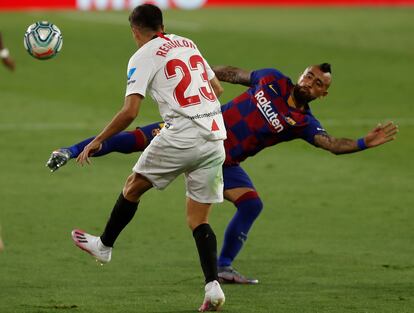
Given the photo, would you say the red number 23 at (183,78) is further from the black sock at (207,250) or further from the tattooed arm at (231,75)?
the tattooed arm at (231,75)

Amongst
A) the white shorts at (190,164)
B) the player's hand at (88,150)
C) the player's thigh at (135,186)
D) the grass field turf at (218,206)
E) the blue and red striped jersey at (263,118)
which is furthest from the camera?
the blue and red striped jersey at (263,118)

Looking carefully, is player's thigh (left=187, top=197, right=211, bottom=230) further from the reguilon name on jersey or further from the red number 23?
the reguilon name on jersey

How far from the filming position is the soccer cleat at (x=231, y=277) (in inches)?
404

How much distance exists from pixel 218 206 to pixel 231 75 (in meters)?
4.01

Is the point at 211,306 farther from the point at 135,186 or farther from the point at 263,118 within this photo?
the point at 263,118

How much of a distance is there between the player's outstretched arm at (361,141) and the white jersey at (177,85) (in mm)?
1210

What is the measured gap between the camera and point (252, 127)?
34.3 ft

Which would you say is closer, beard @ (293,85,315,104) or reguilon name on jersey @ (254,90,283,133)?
beard @ (293,85,315,104)

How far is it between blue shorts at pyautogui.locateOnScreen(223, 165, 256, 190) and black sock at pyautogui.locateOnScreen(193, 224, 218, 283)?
1.48 metres

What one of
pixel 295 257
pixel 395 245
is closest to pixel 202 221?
pixel 295 257

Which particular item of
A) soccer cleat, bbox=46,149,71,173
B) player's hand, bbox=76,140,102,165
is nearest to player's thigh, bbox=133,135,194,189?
player's hand, bbox=76,140,102,165

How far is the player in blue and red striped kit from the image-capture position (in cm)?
1013

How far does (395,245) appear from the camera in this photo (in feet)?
39.6

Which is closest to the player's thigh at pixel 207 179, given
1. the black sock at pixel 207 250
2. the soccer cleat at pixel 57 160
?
the black sock at pixel 207 250
